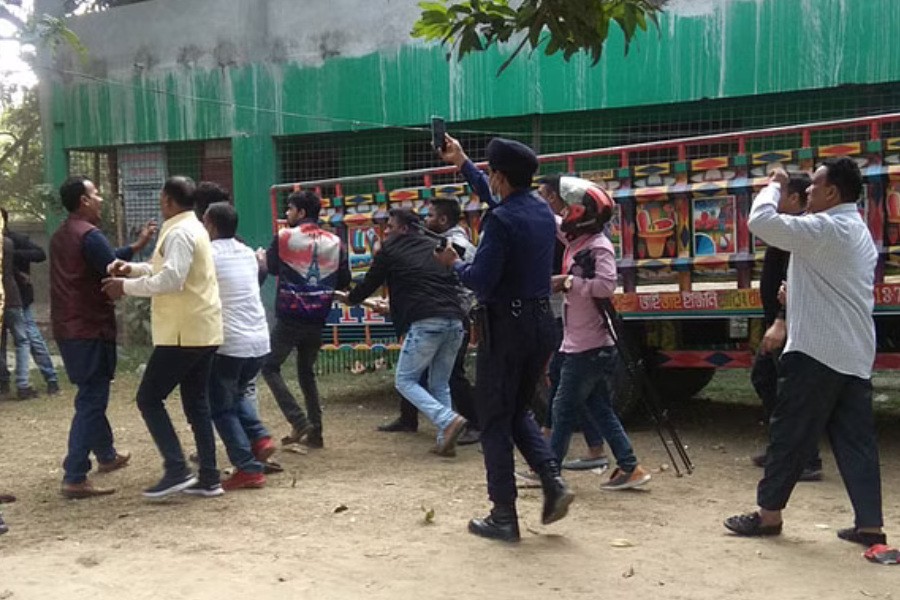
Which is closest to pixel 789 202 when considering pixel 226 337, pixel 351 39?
pixel 226 337

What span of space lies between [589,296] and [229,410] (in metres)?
2.08

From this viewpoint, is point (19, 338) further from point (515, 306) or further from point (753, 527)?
point (753, 527)

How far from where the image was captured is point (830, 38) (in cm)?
1017

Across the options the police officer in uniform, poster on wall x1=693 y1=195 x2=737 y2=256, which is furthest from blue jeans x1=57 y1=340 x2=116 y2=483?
poster on wall x1=693 y1=195 x2=737 y2=256

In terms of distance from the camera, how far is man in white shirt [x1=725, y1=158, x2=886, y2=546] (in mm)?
4594

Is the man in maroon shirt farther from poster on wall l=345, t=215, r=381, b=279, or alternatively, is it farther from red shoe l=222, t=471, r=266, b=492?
poster on wall l=345, t=215, r=381, b=279

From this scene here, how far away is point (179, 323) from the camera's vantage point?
5594 mm

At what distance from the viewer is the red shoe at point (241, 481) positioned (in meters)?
6.02

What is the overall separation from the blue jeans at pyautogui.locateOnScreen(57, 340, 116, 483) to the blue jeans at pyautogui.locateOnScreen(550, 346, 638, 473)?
8.16 feet

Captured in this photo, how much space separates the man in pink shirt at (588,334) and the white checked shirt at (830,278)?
1286 mm

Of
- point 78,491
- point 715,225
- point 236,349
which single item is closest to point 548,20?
point 236,349

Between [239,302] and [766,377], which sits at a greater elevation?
[239,302]

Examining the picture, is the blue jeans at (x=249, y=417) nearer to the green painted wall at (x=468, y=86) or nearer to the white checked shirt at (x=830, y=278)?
the white checked shirt at (x=830, y=278)

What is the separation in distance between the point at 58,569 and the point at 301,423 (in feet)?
9.08
